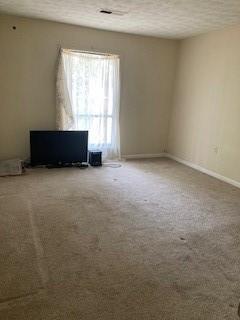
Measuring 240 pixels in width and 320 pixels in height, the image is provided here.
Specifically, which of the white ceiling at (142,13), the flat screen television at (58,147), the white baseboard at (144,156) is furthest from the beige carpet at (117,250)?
the white ceiling at (142,13)

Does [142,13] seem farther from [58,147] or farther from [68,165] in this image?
[68,165]

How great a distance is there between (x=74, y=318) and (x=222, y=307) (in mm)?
952

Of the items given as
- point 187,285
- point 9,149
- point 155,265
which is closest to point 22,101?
point 9,149

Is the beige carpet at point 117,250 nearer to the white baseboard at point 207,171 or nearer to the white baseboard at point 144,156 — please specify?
the white baseboard at point 207,171

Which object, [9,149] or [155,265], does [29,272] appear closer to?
[155,265]

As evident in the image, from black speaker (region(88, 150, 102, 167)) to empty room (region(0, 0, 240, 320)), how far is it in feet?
0.07

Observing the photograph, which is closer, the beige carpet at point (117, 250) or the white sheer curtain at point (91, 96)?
the beige carpet at point (117, 250)

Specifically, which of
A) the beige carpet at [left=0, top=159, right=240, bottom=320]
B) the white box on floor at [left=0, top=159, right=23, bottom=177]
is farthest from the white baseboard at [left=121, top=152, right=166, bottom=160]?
the white box on floor at [left=0, top=159, right=23, bottom=177]

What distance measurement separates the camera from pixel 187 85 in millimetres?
5094

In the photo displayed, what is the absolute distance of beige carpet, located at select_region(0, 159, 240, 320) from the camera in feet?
5.74

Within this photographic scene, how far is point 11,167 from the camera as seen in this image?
13.9 feet

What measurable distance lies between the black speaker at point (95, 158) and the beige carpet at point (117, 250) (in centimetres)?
80

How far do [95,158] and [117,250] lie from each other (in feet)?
8.45

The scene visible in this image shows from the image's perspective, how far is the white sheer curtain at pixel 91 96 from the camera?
179 inches
